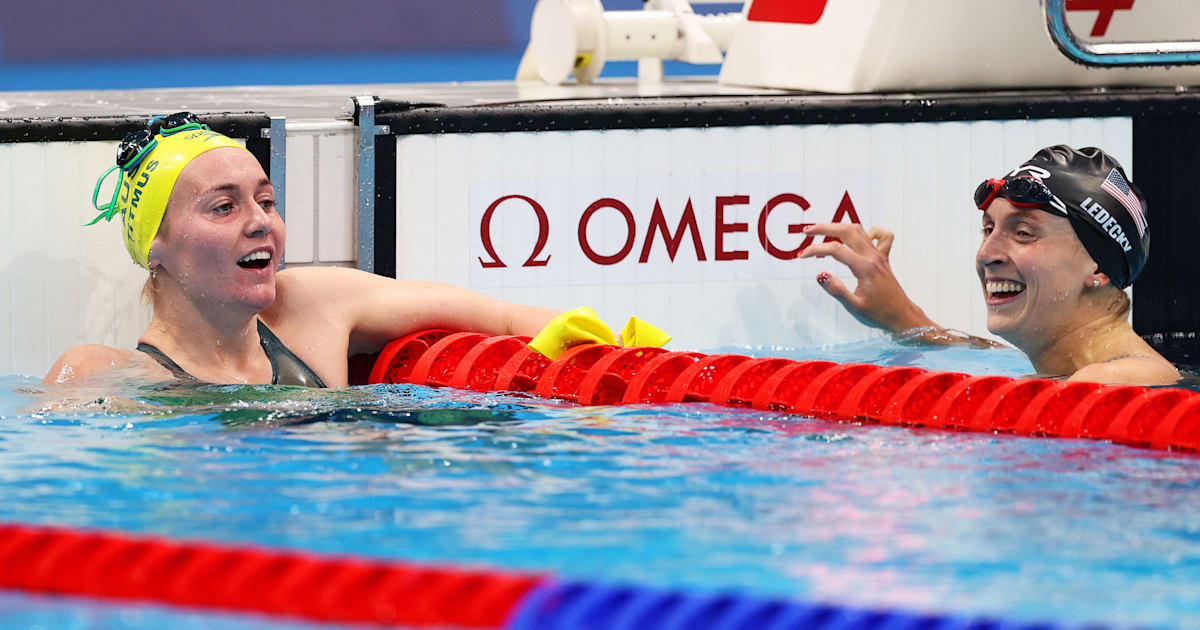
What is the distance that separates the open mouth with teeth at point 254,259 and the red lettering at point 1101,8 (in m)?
2.69

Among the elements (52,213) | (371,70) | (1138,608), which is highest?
(371,70)

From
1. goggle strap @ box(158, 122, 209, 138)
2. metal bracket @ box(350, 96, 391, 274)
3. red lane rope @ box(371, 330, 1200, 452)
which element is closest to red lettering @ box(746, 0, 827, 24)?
metal bracket @ box(350, 96, 391, 274)

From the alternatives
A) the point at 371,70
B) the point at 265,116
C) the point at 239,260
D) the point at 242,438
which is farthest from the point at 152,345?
the point at 371,70

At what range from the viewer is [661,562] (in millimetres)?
2230

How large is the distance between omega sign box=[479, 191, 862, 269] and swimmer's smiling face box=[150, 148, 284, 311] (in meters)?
0.90

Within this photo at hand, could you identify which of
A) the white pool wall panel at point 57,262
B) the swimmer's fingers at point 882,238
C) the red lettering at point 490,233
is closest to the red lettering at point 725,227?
the swimmer's fingers at point 882,238

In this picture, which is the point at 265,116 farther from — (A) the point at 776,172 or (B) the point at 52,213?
(A) the point at 776,172

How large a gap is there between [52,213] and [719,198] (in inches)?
69.2

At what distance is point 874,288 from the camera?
4.38 metres

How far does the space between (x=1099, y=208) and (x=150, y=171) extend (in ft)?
7.05

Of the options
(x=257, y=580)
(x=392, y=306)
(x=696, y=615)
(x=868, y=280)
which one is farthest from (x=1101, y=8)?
(x=257, y=580)

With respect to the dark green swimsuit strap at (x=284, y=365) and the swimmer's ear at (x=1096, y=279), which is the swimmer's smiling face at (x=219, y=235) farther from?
the swimmer's ear at (x=1096, y=279)

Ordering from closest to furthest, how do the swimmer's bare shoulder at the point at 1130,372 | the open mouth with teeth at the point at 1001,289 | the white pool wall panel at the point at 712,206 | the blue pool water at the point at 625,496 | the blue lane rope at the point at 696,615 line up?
the blue lane rope at the point at 696,615, the blue pool water at the point at 625,496, the swimmer's bare shoulder at the point at 1130,372, the open mouth with teeth at the point at 1001,289, the white pool wall panel at the point at 712,206

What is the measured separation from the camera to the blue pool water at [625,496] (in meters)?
2.16
